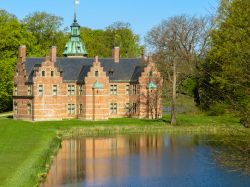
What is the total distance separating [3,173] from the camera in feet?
77.2

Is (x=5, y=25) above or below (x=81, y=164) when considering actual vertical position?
above

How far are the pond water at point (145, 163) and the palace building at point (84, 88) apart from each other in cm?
1073

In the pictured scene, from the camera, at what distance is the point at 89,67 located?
5397 cm

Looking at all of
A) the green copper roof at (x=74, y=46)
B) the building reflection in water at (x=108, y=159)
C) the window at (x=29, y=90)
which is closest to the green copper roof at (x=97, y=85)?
the window at (x=29, y=90)

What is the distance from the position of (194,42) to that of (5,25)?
23.1 m

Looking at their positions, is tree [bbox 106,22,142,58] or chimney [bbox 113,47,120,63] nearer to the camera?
chimney [bbox 113,47,120,63]

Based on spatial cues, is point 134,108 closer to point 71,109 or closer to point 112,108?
point 112,108

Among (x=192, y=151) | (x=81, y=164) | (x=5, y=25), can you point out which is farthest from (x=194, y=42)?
(x=81, y=164)

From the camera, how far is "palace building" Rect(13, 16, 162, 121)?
5150cm

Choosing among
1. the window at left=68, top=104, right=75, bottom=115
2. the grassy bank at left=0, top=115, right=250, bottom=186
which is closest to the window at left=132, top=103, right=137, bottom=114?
the grassy bank at left=0, top=115, right=250, bottom=186

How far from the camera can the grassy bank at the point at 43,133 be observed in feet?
78.1

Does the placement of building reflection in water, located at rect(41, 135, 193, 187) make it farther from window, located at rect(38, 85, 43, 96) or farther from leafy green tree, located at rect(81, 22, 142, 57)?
leafy green tree, located at rect(81, 22, 142, 57)

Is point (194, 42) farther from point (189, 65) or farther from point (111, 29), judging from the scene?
point (111, 29)

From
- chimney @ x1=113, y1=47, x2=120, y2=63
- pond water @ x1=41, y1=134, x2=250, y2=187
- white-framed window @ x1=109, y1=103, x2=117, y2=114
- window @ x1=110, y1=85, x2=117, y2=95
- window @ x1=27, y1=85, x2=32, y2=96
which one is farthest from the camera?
chimney @ x1=113, y1=47, x2=120, y2=63
